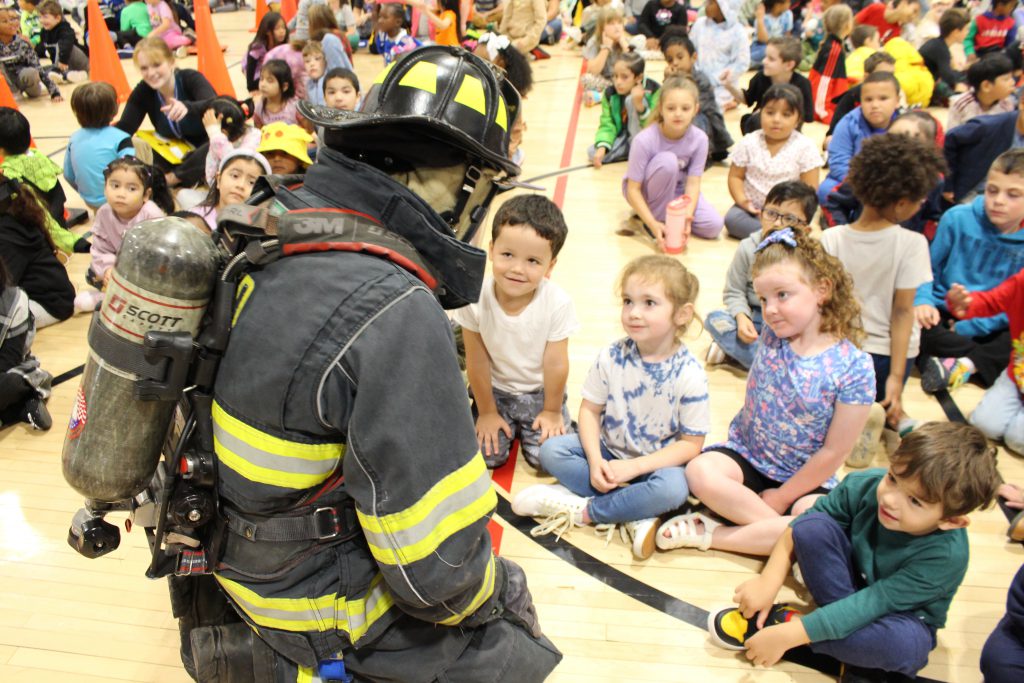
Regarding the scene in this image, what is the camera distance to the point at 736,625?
2.65 metres

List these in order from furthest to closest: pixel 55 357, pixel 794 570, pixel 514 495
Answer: pixel 55 357, pixel 514 495, pixel 794 570

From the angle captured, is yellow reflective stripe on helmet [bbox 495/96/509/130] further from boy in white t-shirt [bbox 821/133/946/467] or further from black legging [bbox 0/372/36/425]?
black legging [bbox 0/372/36/425]

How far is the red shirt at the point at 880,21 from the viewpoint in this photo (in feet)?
30.0

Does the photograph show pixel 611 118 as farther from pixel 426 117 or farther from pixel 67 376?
pixel 426 117

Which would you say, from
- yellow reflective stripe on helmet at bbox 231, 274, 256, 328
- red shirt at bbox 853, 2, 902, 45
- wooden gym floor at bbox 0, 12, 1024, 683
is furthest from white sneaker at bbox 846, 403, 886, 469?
red shirt at bbox 853, 2, 902, 45

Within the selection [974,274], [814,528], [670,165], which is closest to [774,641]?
[814,528]

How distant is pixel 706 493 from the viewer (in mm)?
3027

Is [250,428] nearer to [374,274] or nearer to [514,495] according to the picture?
[374,274]

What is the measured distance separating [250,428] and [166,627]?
1.68m

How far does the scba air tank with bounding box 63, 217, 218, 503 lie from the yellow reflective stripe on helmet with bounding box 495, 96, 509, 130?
0.66m

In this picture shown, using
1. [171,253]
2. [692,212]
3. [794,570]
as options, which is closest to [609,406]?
[794,570]

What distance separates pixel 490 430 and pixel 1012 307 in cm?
238

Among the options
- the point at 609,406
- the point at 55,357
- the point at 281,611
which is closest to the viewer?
the point at 281,611

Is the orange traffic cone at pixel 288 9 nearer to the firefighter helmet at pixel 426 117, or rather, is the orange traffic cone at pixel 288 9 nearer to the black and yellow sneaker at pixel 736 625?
the firefighter helmet at pixel 426 117
